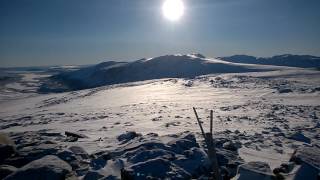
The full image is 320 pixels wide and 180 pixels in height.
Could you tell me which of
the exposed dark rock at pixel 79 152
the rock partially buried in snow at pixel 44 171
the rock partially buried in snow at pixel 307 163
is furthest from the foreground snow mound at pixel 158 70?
the rock partially buried in snow at pixel 44 171

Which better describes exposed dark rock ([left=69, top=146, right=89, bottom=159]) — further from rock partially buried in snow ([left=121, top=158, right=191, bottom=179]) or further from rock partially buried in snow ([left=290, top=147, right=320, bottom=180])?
rock partially buried in snow ([left=290, top=147, right=320, bottom=180])

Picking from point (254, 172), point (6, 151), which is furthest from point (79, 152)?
point (254, 172)

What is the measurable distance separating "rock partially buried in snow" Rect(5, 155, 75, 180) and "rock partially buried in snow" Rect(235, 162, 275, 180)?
4070 millimetres

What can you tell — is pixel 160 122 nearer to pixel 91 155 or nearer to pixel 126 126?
pixel 126 126

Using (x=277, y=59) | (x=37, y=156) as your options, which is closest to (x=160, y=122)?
(x=37, y=156)

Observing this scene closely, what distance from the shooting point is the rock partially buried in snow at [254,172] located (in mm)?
8164

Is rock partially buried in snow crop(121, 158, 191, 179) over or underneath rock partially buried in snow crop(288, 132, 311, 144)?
over

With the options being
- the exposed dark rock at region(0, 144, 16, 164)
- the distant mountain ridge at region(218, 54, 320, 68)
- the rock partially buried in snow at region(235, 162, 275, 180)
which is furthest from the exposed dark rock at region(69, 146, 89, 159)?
the distant mountain ridge at region(218, 54, 320, 68)

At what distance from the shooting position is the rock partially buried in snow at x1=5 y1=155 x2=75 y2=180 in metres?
8.23

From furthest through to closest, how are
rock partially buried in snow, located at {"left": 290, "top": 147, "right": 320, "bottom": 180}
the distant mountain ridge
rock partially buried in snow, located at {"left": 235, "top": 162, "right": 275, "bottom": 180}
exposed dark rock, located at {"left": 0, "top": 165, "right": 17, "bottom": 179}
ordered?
the distant mountain ridge
exposed dark rock, located at {"left": 0, "top": 165, "right": 17, "bottom": 179}
rock partially buried in snow, located at {"left": 290, "top": 147, "right": 320, "bottom": 180}
rock partially buried in snow, located at {"left": 235, "top": 162, "right": 275, "bottom": 180}

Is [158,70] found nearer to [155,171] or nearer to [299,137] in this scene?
[299,137]

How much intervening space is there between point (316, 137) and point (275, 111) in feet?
24.9

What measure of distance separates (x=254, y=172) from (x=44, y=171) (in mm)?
4863

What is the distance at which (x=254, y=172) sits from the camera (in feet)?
27.1
